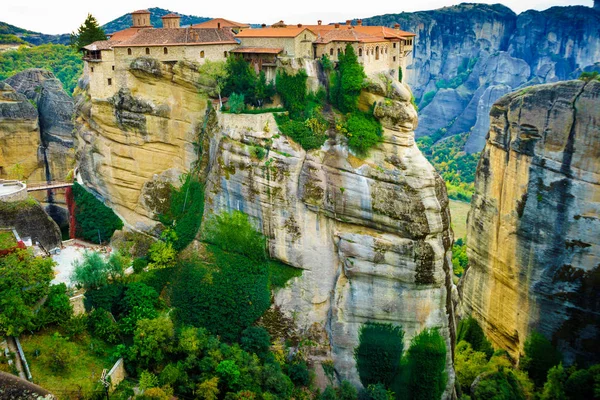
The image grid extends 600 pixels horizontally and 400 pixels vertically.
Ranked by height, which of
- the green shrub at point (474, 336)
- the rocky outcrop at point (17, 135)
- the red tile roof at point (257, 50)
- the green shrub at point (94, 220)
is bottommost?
the green shrub at point (474, 336)

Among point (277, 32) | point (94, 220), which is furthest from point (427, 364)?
point (94, 220)

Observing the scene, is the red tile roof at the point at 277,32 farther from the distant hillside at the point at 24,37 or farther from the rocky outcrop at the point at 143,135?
the distant hillside at the point at 24,37

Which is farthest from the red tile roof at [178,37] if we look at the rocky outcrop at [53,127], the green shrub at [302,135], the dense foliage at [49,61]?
the dense foliage at [49,61]

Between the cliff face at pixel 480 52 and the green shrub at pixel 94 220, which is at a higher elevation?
the cliff face at pixel 480 52

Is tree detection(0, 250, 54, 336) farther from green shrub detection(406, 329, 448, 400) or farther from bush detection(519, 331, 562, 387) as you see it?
bush detection(519, 331, 562, 387)

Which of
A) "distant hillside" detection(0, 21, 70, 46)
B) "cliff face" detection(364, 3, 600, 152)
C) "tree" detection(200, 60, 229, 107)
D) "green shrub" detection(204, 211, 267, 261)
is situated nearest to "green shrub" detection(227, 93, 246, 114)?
"tree" detection(200, 60, 229, 107)

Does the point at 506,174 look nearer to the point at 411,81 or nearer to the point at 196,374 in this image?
the point at 196,374

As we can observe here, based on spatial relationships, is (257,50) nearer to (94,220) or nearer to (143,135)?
(143,135)
